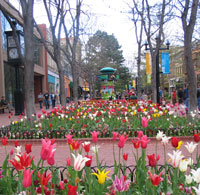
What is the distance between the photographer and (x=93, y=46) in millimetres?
33344

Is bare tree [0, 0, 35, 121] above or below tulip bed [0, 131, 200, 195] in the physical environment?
above

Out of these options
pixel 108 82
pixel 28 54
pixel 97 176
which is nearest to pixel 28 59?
pixel 28 54

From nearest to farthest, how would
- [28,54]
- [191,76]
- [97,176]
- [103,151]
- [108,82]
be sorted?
1. [97,176]
2. [103,151]
3. [191,76]
4. [28,54]
5. [108,82]

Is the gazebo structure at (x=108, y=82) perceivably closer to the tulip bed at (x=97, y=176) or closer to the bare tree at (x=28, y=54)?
the bare tree at (x=28, y=54)

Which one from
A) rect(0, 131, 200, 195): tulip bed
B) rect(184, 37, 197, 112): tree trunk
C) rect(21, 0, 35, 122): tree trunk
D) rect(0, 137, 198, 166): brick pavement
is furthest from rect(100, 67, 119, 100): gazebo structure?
rect(0, 131, 200, 195): tulip bed

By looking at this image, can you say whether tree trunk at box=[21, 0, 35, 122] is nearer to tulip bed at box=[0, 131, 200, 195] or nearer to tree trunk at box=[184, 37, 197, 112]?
tree trunk at box=[184, 37, 197, 112]

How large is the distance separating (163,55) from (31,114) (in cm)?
998

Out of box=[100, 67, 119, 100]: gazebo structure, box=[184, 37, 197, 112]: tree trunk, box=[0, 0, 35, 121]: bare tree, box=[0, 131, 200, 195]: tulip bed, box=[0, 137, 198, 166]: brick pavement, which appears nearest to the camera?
box=[0, 131, 200, 195]: tulip bed

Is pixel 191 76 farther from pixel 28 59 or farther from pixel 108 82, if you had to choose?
pixel 108 82

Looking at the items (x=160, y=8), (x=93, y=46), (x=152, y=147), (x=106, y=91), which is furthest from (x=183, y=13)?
→ (x=93, y=46)

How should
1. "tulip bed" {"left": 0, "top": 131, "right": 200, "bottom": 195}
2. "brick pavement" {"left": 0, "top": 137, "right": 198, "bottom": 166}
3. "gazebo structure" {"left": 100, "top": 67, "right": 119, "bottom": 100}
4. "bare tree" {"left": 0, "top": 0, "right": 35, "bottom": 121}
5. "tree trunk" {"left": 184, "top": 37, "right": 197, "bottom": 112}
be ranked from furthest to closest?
1. "gazebo structure" {"left": 100, "top": 67, "right": 119, "bottom": 100}
2. "bare tree" {"left": 0, "top": 0, "right": 35, "bottom": 121}
3. "tree trunk" {"left": 184, "top": 37, "right": 197, "bottom": 112}
4. "brick pavement" {"left": 0, "top": 137, "right": 198, "bottom": 166}
5. "tulip bed" {"left": 0, "top": 131, "right": 200, "bottom": 195}

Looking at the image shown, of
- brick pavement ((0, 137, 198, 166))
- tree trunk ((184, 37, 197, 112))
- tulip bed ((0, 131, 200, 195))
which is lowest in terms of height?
brick pavement ((0, 137, 198, 166))

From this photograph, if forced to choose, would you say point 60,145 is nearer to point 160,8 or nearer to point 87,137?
point 87,137

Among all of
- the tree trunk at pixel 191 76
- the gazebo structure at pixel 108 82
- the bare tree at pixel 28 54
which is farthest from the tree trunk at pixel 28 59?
the gazebo structure at pixel 108 82
